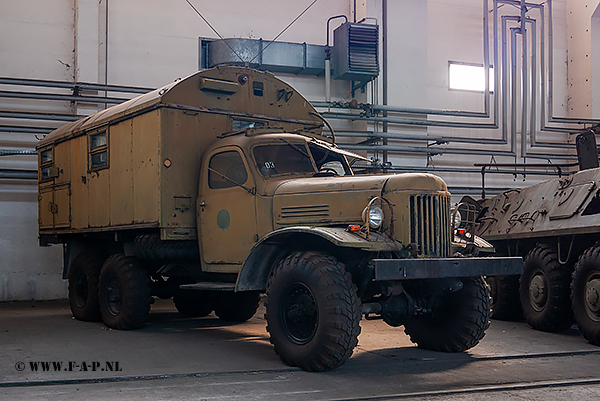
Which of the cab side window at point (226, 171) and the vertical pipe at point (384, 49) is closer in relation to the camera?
the cab side window at point (226, 171)

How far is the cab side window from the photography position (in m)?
7.68

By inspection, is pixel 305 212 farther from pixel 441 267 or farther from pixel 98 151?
pixel 98 151

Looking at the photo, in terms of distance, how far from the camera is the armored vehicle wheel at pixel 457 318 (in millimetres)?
6891

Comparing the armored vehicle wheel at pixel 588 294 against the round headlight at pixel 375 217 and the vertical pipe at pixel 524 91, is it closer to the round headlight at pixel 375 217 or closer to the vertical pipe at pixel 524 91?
the round headlight at pixel 375 217

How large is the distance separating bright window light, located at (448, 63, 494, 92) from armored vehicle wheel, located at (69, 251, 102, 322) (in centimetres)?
917

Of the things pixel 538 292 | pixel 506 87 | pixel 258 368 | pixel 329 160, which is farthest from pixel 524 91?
pixel 258 368

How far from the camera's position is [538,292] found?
935cm

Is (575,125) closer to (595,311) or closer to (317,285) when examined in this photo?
(595,311)

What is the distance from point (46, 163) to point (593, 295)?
852 centimetres

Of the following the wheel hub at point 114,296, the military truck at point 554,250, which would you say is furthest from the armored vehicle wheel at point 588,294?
the wheel hub at point 114,296

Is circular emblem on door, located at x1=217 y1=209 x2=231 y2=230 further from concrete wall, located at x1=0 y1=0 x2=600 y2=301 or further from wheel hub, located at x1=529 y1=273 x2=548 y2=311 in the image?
concrete wall, located at x1=0 y1=0 x2=600 y2=301

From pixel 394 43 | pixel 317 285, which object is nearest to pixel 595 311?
pixel 317 285

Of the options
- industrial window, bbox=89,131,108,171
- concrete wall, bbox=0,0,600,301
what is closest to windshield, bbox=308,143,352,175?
industrial window, bbox=89,131,108,171

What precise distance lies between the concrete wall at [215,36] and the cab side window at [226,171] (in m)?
5.88
